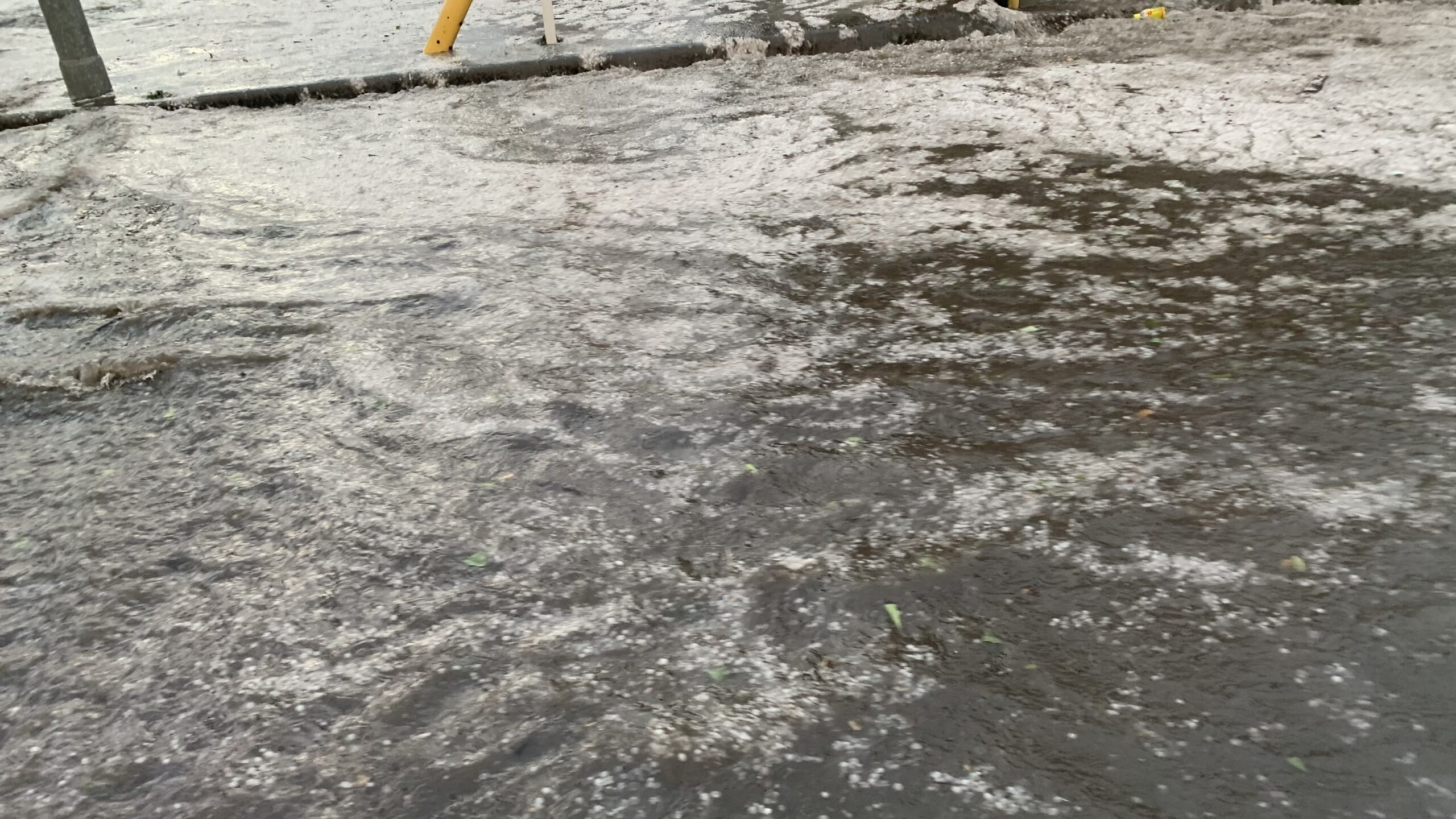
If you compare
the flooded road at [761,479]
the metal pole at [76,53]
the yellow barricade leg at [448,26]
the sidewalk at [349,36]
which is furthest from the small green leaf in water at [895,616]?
the metal pole at [76,53]

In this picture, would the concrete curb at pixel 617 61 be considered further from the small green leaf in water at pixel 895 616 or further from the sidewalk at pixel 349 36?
the small green leaf in water at pixel 895 616

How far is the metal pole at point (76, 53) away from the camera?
6.69 metres

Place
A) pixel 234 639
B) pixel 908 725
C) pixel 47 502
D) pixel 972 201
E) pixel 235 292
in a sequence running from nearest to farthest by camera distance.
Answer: pixel 908 725, pixel 234 639, pixel 47 502, pixel 235 292, pixel 972 201

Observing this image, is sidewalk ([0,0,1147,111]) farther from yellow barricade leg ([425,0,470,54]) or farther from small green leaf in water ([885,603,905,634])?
small green leaf in water ([885,603,905,634])

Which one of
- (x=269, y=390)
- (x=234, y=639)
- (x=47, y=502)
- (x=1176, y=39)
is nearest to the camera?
(x=234, y=639)

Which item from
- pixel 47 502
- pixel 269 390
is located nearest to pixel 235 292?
pixel 269 390

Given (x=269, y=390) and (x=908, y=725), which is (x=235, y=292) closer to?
(x=269, y=390)

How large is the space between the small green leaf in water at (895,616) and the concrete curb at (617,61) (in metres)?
5.45

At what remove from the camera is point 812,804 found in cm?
196

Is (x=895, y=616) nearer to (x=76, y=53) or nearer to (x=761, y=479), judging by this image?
(x=761, y=479)

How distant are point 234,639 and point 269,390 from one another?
4.15 ft

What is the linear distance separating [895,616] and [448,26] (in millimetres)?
6158

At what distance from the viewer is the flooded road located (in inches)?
82.3

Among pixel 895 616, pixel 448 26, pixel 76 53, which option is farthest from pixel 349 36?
pixel 895 616
